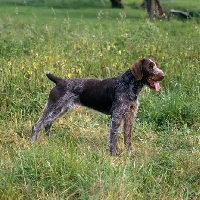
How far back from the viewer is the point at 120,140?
8.12 m

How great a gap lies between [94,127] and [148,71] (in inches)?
58.5

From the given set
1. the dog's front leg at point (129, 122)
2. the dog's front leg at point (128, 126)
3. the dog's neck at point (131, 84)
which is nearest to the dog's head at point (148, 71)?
the dog's neck at point (131, 84)

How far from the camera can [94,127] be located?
332 inches

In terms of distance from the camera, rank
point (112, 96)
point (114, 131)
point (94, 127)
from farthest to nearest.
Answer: point (94, 127), point (112, 96), point (114, 131)

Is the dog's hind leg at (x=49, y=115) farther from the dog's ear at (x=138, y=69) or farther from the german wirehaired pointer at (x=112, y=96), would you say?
the dog's ear at (x=138, y=69)

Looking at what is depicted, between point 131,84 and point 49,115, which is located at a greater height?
point 131,84

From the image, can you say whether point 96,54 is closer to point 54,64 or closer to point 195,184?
point 54,64

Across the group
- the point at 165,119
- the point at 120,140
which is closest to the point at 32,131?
the point at 120,140

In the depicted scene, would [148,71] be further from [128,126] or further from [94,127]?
[94,127]

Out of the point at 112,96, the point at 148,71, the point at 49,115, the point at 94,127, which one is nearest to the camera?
the point at 148,71

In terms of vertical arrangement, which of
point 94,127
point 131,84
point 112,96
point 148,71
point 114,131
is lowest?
point 94,127

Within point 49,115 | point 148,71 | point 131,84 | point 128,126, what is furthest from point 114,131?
point 49,115

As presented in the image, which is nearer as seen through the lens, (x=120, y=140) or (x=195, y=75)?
(x=120, y=140)

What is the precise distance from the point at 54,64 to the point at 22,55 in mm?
1240
